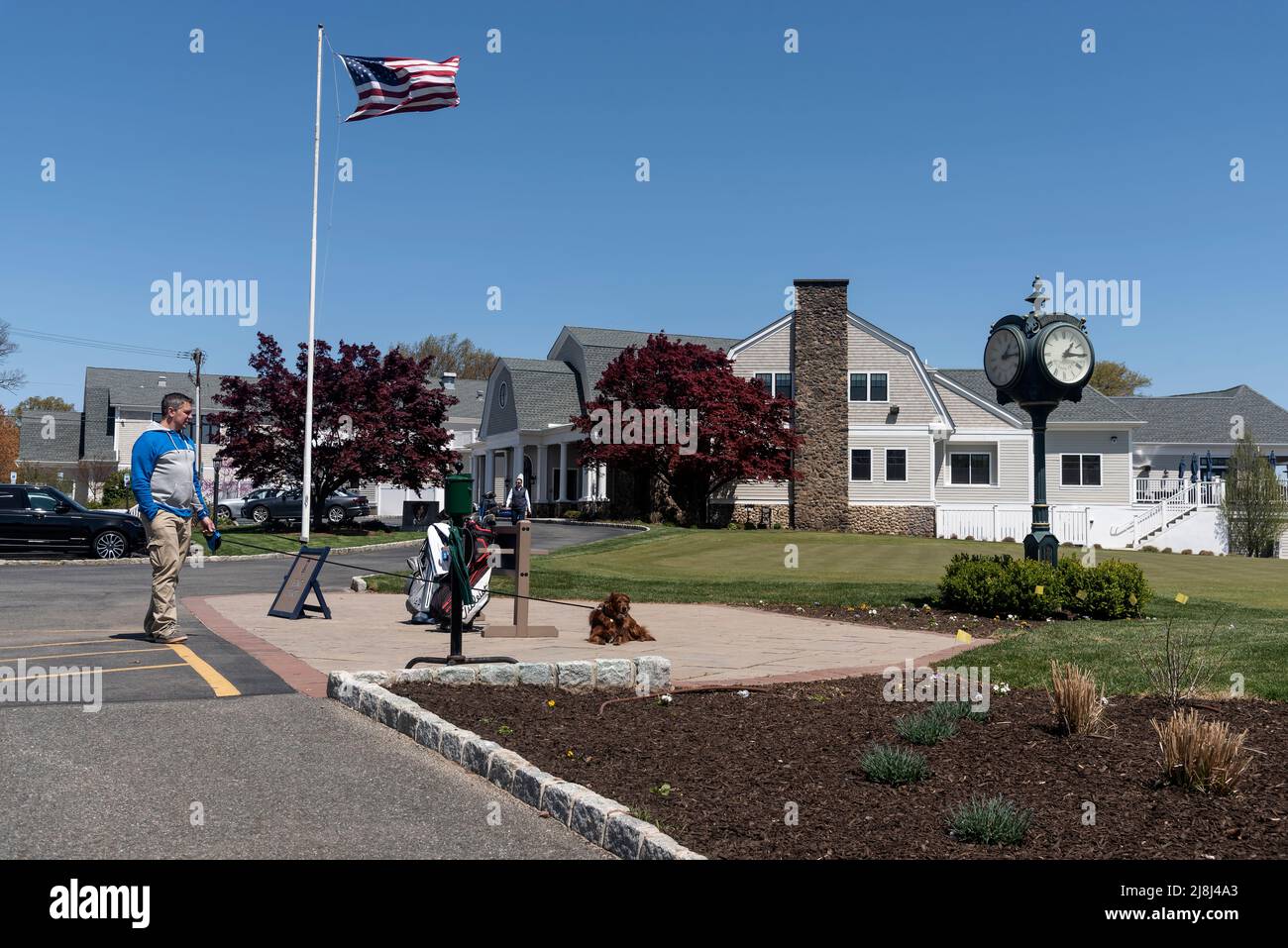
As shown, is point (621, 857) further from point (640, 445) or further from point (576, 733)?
point (640, 445)

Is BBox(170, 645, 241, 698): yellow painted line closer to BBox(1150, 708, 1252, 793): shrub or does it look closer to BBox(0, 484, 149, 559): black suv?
BBox(1150, 708, 1252, 793): shrub

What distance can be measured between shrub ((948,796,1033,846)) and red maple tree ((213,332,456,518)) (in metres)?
28.7

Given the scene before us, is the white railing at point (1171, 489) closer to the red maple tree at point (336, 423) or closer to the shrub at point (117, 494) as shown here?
the red maple tree at point (336, 423)

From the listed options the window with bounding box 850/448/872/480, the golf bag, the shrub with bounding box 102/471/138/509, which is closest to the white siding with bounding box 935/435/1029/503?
the window with bounding box 850/448/872/480

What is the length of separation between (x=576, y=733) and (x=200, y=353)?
143 ft

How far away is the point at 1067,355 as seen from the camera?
13.9m

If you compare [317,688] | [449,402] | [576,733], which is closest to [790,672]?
[576,733]

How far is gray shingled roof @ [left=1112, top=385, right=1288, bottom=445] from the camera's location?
161 feet

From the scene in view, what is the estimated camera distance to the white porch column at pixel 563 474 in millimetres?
43344

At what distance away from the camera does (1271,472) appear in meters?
36.4

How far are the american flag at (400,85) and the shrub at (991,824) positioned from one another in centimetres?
1981

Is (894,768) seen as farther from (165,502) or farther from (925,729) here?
(165,502)

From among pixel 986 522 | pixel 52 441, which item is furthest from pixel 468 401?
pixel 986 522

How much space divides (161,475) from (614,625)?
4.43m
